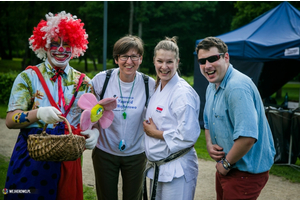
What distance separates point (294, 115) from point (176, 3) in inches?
834

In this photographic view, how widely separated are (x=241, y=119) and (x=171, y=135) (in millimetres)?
618

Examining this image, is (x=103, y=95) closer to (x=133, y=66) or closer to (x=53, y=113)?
(x=133, y=66)

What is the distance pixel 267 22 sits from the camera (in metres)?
7.91

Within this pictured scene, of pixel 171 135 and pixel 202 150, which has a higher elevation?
pixel 171 135

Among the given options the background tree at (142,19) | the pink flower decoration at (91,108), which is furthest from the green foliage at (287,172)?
the background tree at (142,19)

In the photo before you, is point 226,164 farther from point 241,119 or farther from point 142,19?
point 142,19

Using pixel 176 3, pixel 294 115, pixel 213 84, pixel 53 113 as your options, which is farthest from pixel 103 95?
pixel 176 3

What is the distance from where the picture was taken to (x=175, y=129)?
2.48 meters

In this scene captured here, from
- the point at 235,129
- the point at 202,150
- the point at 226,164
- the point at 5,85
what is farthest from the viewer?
the point at 5,85

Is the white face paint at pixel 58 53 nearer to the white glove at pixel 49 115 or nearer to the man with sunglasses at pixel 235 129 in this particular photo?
the white glove at pixel 49 115

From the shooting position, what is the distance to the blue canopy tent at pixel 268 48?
21.8 ft

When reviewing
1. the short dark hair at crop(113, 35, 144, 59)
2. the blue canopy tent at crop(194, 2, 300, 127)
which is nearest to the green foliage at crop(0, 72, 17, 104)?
the blue canopy tent at crop(194, 2, 300, 127)

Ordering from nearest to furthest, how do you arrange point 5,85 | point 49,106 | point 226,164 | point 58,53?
point 226,164 < point 49,106 < point 58,53 < point 5,85

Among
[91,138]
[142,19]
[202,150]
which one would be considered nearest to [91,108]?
[91,138]
